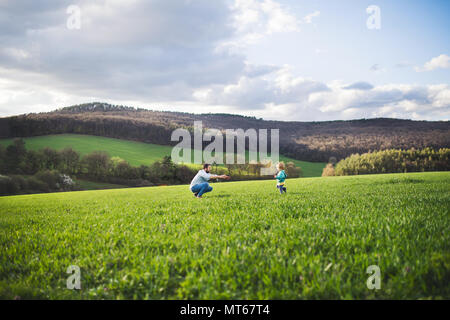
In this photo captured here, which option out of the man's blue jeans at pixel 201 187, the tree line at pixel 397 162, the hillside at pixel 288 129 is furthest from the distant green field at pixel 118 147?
the man's blue jeans at pixel 201 187

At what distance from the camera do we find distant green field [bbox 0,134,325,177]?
74.6 metres

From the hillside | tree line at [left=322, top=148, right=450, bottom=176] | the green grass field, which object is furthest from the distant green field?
the green grass field

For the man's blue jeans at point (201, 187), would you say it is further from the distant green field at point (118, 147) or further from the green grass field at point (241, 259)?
the distant green field at point (118, 147)

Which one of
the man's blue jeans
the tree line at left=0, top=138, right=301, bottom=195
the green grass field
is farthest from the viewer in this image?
the tree line at left=0, top=138, right=301, bottom=195

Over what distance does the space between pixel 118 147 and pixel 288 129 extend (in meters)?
89.8

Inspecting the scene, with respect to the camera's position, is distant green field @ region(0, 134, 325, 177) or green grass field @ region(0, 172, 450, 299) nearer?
green grass field @ region(0, 172, 450, 299)

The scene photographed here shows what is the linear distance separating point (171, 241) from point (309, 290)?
2803 millimetres

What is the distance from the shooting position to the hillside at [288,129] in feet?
274

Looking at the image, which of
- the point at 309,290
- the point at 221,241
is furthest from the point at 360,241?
the point at 221,241

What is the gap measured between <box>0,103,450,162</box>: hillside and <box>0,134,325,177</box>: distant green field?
3.15 meters

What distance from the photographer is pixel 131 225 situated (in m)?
6.44

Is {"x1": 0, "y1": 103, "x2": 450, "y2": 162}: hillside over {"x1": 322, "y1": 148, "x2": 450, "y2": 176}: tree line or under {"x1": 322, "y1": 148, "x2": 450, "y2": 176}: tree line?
over

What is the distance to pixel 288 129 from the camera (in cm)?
13438

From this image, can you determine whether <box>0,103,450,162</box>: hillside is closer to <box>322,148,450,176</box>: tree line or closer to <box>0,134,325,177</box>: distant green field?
<box>0,134,325,177</box>: distant green field
